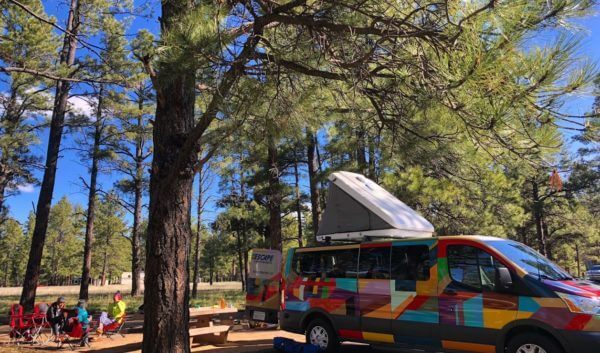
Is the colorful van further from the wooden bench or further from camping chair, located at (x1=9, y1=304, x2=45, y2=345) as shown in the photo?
camping chair, located at (x1=9, y1=304, x2=45, y2=345)

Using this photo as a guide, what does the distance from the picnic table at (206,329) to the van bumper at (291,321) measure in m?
1.31

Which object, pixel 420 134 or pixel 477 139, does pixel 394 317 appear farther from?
pixel 477 139

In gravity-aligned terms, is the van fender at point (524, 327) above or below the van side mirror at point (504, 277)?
below

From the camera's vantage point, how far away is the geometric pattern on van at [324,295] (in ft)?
26.2

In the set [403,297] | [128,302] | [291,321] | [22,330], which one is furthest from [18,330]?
[128,302]

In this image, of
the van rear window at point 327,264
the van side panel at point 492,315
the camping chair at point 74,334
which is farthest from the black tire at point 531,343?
the camping chair at point 74,334

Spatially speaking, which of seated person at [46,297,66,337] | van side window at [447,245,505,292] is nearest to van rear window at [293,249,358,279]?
van side window at [447,245,505,292]

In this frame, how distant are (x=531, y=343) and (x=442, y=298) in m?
1.32

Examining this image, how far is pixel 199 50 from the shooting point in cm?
488

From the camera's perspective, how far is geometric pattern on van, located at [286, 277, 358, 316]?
26.2 feet

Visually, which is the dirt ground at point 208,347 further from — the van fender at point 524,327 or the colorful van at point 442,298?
the van fender at point 524,327

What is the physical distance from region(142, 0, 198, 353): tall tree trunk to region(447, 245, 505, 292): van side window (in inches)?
154

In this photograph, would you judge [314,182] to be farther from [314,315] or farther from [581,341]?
[581,341]

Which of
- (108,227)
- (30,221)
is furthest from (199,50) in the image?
(30,221)
